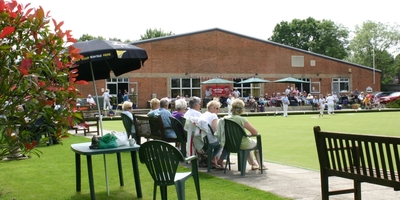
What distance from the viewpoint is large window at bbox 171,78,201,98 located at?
134ft

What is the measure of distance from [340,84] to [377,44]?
31.0m

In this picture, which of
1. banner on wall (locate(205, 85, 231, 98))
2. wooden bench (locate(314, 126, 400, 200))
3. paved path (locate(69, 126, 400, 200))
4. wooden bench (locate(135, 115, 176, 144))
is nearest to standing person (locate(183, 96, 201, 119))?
wooden bench (locate(135, 115, 176, 144))

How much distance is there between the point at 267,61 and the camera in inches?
1726

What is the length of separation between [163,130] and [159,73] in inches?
1212

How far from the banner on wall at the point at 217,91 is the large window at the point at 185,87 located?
3.71 ft

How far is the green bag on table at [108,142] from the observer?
19.1 ft

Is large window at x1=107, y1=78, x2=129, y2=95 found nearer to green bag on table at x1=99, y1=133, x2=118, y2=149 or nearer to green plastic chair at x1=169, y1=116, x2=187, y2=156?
green plastic chair at x1=169, y1=116, x2=187, y2=156

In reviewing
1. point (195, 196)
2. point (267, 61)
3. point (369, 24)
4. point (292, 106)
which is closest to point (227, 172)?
point (195, 196)

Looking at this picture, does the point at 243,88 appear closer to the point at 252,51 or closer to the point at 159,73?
the point at 252,51

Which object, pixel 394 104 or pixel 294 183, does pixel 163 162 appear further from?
pixel 394 104

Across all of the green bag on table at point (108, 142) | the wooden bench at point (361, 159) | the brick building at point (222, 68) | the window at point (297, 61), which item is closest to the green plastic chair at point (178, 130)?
the green bag on table at point (108, 142)

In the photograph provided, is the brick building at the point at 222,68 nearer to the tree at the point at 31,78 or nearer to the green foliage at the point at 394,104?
the green foliage at the point at 394,104

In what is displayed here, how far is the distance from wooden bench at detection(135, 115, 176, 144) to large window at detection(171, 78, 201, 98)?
1196 inches

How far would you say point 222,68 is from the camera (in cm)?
4209
